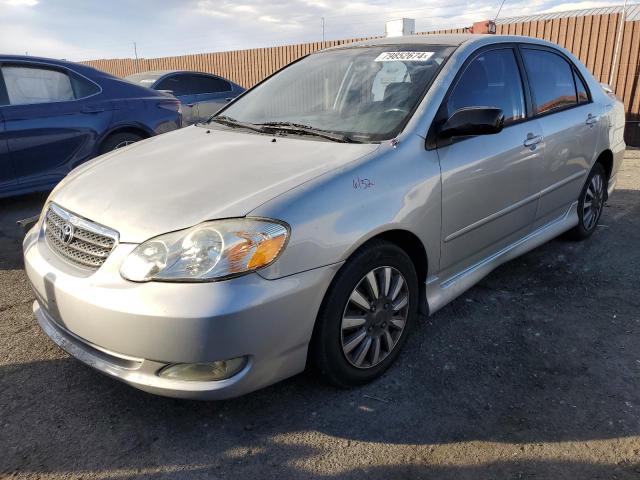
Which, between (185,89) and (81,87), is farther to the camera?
(185,89)

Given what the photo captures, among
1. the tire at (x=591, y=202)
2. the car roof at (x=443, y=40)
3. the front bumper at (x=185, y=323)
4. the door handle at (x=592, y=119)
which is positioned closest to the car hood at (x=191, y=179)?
the front bumper at (x=185, y=323)

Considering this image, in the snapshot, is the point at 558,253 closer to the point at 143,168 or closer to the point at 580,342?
the point at 580,342

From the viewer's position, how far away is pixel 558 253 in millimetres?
4344

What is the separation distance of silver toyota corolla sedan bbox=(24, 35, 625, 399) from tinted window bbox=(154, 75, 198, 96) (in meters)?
5.95

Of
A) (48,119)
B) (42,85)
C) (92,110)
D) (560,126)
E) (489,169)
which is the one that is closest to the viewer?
(489,169)

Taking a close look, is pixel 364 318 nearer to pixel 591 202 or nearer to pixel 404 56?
pixel 404 56

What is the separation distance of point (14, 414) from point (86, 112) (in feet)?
12.5

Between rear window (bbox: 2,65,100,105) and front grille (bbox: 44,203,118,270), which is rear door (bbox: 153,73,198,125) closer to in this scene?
rear window (bbox: 2,65,100,105)

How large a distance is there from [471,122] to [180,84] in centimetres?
765

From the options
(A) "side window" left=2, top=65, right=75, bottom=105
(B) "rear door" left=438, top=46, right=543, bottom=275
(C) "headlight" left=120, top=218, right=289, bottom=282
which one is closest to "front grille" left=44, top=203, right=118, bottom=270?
(C) "headlight" left=120, top=218, right=289, bottom=282

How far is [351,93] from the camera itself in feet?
10.0

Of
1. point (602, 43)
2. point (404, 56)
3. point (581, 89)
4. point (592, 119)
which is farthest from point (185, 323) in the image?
point (602, 43)

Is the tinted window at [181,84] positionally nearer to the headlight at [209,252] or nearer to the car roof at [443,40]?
the car roof at [443,40]

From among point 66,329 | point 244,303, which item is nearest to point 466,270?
point 244,303
